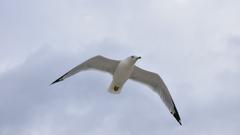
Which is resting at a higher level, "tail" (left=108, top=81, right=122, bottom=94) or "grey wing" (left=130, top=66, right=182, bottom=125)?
"tail" (left=108, top=81, right=122, bottom=94)

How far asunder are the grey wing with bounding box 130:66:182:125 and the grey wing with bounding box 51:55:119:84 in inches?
54.7

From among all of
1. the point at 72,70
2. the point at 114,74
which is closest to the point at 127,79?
the point at 114,74

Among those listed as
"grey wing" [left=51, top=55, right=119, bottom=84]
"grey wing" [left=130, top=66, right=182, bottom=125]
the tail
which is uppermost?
"grey wing" [left=51, top=55, right=119, bottom=84]

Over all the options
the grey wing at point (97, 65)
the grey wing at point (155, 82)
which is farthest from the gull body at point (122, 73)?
the grey wing at point (155, 82)

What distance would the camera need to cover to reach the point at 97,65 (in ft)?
120

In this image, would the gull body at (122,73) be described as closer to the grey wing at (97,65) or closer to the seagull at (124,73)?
the seagull at (124,73)

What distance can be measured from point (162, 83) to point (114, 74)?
11.5 ft

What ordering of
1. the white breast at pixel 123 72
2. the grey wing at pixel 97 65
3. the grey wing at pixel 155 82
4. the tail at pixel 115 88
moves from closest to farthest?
the tail at pixel 115 88 < the white breast at pixel 123 72 < the grey wing at pixel 97 65 < the grey wing at pixel 155 82

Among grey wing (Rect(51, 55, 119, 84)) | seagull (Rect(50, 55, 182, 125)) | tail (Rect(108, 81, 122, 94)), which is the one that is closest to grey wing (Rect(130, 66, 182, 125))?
seagull (Rect(50, 55, 182, 125))

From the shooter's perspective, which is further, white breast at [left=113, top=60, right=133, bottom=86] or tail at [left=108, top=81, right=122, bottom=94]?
white breast at [left=113, top=60, right=133, bottom=86]

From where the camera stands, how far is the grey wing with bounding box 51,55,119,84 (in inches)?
1425

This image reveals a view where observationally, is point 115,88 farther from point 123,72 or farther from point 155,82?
point 155,82

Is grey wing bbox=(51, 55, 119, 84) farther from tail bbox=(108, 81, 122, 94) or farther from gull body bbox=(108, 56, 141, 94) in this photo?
tail bbox=(108, 81, 122, 94)

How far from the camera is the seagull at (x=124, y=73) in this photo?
35.6 metres
